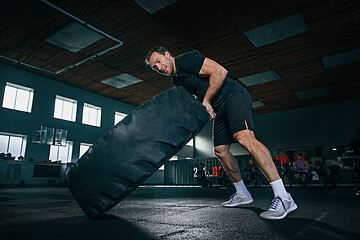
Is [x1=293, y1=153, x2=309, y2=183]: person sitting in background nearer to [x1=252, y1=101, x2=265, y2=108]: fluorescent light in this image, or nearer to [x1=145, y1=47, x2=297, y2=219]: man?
[x1=252, y1=101, x2=265, y2=108]: fluorescent light

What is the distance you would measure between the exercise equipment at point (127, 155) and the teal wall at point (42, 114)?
24.3 ft

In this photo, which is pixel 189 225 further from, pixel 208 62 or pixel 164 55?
pixel 164 55

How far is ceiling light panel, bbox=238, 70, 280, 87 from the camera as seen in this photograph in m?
7.28

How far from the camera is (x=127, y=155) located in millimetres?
1124

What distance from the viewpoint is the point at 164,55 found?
1677 millimetres

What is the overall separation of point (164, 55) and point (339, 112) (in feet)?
33.9

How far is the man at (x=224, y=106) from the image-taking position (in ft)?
4.46

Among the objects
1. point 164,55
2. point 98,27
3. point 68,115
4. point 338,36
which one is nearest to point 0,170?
point 68,115

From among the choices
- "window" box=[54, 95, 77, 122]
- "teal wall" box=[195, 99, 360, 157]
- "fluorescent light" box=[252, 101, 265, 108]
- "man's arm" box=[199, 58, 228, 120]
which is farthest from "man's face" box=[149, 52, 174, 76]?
"teal wall" box=[195, 99, 360, 157]

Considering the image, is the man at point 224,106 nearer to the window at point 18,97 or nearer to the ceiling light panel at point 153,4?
the ceiling light panel at point 153,4

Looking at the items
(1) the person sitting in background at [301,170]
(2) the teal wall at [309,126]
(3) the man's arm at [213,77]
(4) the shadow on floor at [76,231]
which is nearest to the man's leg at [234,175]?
(3) the man's arm at [213,77]

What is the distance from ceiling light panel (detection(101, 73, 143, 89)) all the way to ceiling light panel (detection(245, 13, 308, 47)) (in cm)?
398

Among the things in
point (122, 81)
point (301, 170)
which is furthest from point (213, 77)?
point (122, 81)

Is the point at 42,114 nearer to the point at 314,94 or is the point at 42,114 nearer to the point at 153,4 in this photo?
the point at 153,4
